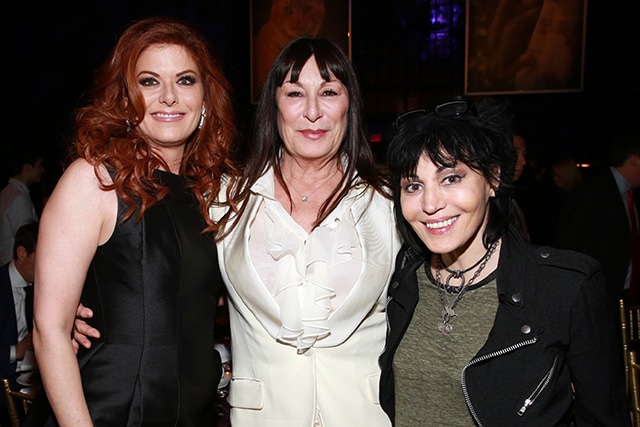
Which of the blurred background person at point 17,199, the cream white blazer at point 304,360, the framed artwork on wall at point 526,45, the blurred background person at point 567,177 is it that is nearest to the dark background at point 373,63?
the blurred background person at point 17,199

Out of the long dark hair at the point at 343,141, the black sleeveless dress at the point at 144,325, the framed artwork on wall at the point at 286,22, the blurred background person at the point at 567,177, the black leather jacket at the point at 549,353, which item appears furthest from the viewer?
the framed artwork on wall at the point at 286,22

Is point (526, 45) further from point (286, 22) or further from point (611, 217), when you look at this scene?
point (611, 217)

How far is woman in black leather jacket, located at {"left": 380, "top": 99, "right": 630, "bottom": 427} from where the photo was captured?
1409mm

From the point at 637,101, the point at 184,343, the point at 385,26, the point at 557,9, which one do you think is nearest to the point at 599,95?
the point at 637,101

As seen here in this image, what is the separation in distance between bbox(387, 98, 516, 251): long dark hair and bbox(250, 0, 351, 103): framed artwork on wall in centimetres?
627

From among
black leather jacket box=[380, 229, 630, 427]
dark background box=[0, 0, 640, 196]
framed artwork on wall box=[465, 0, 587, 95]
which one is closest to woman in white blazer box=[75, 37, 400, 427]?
black leather jacket box=[380, 229, 630, 427]

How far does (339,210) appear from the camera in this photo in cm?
194

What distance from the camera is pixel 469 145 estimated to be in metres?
1.50

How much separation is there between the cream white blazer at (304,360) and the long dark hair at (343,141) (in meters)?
0.24

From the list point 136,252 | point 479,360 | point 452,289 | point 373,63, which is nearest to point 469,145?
point 452,289

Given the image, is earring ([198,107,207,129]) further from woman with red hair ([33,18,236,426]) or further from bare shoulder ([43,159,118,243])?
bare shoulder ([43,159,118,243])

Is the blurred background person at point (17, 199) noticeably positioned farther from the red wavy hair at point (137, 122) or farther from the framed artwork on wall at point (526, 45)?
the framed artwork on wall at point (526, 45)

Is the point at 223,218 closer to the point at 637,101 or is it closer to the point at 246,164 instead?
the point at 246,164

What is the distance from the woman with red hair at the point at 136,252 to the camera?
5.14ft
